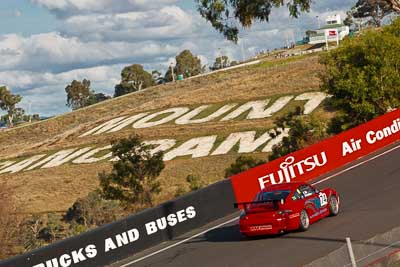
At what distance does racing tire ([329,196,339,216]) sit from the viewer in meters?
21.1

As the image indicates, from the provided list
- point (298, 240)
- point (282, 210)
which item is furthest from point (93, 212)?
point (298, 240)

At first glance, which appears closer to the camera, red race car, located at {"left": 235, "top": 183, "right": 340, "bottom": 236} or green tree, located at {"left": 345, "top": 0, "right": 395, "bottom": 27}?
red race car, located at {"left": 235, "top": 183, "right": 340, "bottom": 236}

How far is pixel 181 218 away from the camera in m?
23.5

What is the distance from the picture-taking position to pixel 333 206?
69.5 ft

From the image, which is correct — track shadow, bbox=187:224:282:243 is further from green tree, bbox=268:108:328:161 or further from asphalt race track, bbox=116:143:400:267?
green tree, bbox=268:108:328:161

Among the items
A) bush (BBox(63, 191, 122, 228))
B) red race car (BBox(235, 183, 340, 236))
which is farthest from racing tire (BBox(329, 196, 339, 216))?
bush (BBox(63, 191, 122, 228))

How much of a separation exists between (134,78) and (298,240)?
158 m

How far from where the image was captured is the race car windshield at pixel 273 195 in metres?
19.7

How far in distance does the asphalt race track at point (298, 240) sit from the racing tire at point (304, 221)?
136mm

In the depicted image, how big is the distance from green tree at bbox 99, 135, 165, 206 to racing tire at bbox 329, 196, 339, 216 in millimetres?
19686

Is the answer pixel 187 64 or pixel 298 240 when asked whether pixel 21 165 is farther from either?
pixel 187 64

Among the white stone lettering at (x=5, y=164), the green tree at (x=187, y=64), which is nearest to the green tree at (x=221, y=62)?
the green tree at (x=187, y=64)

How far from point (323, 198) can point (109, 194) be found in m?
21.2

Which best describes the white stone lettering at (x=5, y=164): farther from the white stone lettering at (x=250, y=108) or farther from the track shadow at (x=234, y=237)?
the track shadow at (x=234, y=237)
